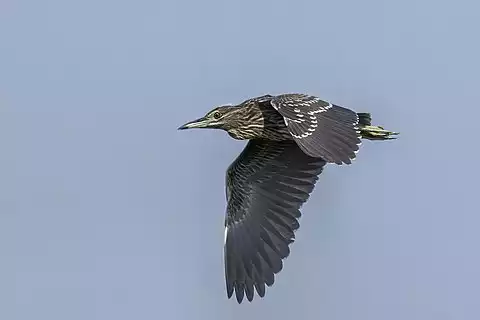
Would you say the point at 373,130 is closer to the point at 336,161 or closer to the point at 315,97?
the point at 315,97

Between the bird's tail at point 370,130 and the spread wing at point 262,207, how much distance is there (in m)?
0.87

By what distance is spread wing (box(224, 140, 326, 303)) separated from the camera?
2252 centimetres

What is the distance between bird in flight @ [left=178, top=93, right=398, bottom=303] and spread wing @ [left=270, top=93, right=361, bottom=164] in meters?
0.10

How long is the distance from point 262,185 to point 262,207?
337 mm

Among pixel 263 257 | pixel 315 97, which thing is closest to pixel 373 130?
pixel 315 97

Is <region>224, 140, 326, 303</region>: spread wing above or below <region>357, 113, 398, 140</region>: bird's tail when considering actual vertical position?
below

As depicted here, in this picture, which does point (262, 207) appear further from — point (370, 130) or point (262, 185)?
point (370, 130)

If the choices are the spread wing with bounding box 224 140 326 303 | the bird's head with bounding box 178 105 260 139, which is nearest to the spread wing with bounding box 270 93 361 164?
the bird's head with bounding box 178 105 260 139

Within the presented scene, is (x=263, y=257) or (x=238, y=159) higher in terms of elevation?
(x=238, y=159)

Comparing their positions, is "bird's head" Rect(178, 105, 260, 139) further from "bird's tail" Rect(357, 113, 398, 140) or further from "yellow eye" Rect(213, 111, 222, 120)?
"bird's tail" Rect(357, 113, 398, 140)

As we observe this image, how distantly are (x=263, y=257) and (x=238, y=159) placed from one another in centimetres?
166

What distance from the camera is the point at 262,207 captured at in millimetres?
23000

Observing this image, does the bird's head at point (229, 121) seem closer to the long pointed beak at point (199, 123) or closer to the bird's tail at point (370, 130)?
the long pointed beak at point (199, 123)

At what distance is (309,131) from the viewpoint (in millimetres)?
20625
